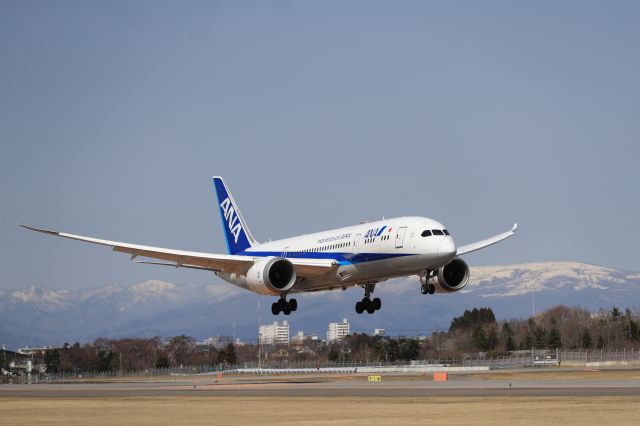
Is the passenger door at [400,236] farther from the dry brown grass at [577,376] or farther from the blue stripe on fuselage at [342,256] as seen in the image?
the dry brown grass at [577,376]

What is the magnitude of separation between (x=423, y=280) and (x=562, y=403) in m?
22.2

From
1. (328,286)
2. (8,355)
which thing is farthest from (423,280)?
(8,355)

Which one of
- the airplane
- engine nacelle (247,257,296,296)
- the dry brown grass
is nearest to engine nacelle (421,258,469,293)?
the airplane

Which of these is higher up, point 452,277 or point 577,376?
point 452,277

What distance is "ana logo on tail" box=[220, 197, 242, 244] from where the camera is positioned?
8969 centimetres

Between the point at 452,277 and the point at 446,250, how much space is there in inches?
322

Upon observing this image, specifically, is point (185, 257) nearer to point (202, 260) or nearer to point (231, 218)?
point (202, 260)

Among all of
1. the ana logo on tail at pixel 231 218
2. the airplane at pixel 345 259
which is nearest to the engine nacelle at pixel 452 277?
the airplane at pixel 345 259

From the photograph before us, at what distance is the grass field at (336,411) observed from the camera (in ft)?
140

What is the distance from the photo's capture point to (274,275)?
2906 inches

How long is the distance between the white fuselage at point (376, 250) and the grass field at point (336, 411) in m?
13.0

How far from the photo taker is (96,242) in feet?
237

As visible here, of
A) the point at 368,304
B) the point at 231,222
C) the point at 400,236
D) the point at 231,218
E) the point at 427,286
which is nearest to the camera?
the point at 400,236

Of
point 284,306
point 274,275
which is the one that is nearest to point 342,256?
point 274,275
